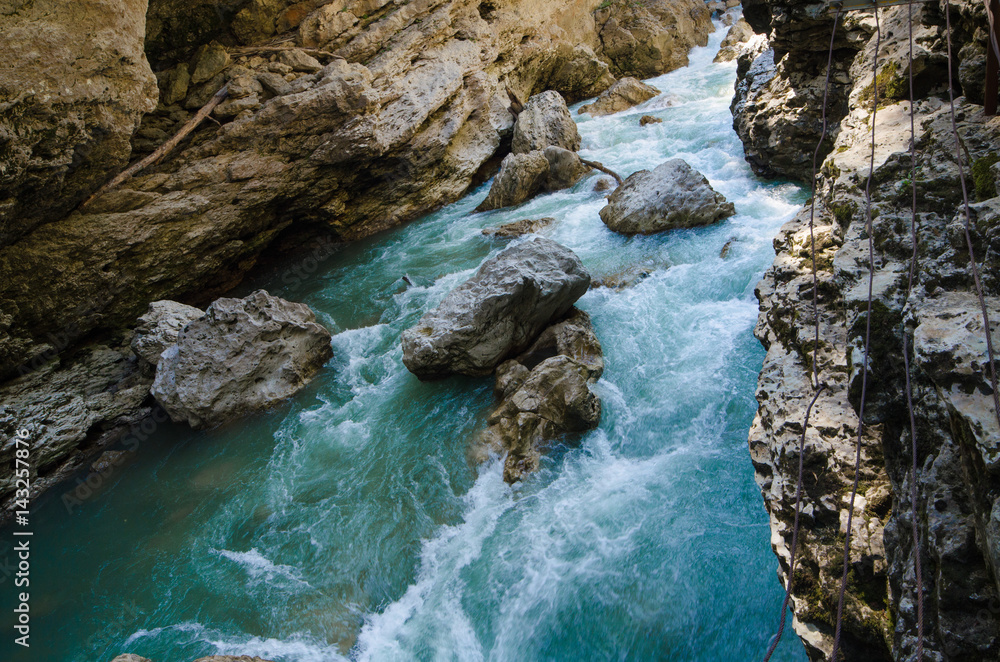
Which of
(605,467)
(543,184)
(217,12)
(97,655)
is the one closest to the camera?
(97,655)

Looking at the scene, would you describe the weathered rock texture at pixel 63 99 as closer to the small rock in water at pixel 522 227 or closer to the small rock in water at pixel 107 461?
the small rock in water at pixel 107 461

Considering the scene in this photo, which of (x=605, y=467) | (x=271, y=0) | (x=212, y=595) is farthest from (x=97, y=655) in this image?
(x=271, y=0)

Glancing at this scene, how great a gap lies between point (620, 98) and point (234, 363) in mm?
13547

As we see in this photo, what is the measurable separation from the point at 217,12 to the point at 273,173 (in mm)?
2938

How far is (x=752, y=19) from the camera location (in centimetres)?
835

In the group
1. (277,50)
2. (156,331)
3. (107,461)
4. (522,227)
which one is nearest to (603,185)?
(522,227)

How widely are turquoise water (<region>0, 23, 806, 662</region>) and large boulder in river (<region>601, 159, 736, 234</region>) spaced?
48cm

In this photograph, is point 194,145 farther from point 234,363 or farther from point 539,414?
point 539,414

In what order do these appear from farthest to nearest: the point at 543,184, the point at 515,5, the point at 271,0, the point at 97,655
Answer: the point at 515,5 < the point at 543,184 < the point at 271,0 < the point at 97,655

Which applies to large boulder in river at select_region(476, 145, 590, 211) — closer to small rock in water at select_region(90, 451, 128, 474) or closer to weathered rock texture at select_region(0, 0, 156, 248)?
weathered rock texture at select_region(0, 0, 156, 248)

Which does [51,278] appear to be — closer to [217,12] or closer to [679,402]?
[217,12]

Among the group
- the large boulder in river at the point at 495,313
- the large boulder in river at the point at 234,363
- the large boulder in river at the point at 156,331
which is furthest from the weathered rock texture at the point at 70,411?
the large boulder in river at the point at 495,313

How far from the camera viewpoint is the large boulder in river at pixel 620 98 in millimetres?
15852

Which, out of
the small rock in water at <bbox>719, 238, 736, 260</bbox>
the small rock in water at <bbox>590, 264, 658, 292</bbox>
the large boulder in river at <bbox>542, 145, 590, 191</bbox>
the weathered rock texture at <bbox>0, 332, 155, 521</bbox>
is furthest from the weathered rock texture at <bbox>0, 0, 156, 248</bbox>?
the small rock in water at <bbox>719, 238, 736, 260</bbox>
